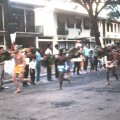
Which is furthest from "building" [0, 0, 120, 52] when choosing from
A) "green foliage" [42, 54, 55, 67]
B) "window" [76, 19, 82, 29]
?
"green foliage" [42, 54, 55, 67]

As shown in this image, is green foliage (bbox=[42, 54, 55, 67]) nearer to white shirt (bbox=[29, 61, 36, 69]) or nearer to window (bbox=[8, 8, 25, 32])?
white shirt (bbox=[29, 61, 36, 69])

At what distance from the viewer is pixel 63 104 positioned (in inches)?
406

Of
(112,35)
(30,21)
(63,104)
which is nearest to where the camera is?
(63,104)

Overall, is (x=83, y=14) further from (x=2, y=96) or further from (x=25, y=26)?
(x=2, y=96)

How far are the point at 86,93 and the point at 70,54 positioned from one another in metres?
3.87

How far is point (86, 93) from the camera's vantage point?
12.5 meters

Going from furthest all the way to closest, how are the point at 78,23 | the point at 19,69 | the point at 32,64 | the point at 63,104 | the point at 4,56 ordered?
1. the point at 78,23
2. the point at 32,64
3. the point at 4,56
4. the point at 19,69
5. the point at 63,104

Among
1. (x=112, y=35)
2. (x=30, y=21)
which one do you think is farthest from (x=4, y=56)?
(x=112, y=35)

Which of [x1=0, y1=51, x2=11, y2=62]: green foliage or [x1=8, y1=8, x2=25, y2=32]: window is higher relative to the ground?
[x1=8, y1=8, x2=25, y2=32]: window

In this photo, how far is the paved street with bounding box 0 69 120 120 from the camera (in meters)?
8.62

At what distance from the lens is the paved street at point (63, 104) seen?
8.62 m

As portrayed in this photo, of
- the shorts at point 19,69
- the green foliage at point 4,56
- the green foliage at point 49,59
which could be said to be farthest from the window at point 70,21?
the shorts at point 19,69

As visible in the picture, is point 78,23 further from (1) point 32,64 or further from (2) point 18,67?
(2) point 18,67

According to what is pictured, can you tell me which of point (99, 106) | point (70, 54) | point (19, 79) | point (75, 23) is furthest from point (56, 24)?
point (99, 106)
